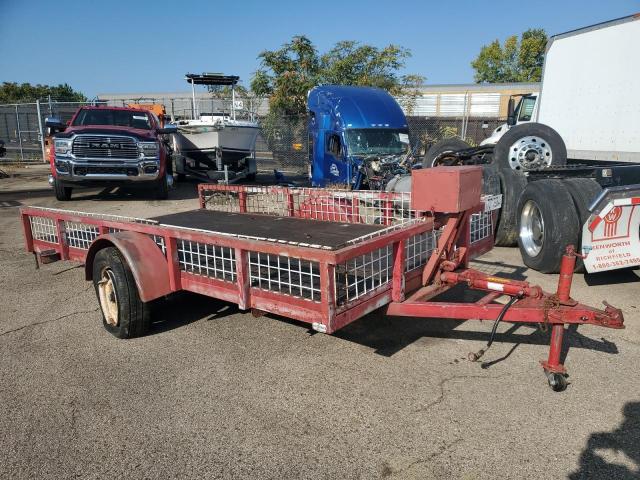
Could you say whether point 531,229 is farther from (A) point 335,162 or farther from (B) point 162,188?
(B) point 162,188

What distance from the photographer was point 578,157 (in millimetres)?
9055

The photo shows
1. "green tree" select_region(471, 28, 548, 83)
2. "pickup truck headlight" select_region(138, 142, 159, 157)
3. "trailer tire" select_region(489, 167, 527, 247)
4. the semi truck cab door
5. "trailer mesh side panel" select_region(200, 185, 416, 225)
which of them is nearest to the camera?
"trailer mesh side panel" select_region(200, 185, 416, 225)

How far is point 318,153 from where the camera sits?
486 inches

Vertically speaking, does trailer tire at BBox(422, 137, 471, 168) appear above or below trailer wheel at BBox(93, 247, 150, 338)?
above

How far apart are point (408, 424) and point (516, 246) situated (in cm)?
515

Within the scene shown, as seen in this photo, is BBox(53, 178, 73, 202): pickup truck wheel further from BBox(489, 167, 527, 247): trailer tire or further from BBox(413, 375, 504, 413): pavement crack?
BBox(413, 375, 504, 413): pavement crack

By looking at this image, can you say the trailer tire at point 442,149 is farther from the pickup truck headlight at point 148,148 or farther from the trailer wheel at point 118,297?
the trailer wheel at point 118,297

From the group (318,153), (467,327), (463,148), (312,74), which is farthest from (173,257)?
(312,74)

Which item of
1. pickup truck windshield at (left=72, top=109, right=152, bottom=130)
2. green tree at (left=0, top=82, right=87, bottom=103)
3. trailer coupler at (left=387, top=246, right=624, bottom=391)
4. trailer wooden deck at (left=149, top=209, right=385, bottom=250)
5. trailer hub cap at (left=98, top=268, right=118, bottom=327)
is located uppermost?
green tree at (left=0, top=82, right=87, bottom=103)

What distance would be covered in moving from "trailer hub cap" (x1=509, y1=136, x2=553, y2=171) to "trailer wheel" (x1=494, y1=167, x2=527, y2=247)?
4.29ft

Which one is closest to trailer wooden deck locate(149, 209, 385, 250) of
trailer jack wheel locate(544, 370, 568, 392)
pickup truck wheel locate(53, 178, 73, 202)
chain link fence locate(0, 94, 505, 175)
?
trailer jack wheel locate(544, 370, 568, 392)

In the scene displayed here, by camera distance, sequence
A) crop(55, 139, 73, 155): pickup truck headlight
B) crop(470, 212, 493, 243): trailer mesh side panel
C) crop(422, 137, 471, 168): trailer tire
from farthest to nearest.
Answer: crop(55, 139, 73, 155): pickup truck headlight, crop(422, 137, 471, 168): trailer tire, crop(470, 212, 493, 243): trailer mesh side panel

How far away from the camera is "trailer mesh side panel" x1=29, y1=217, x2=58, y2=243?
18.2 ft

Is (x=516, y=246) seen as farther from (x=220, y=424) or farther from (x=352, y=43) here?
(x=352, y=43)
